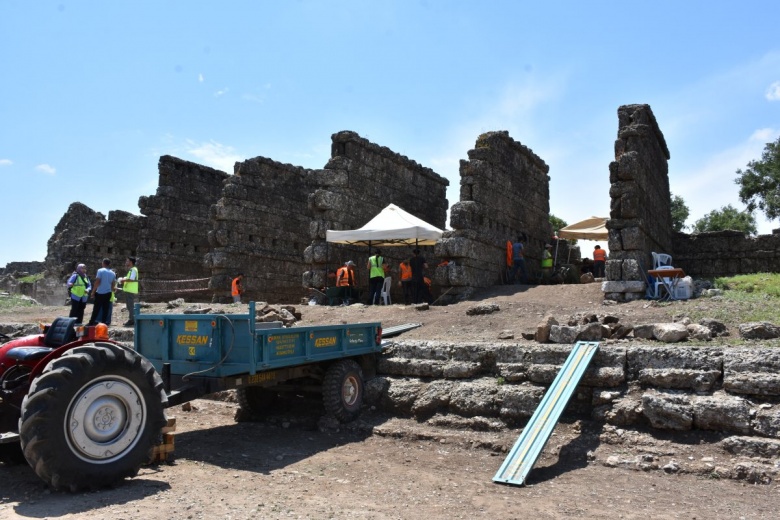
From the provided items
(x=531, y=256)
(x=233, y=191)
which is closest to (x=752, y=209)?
(x=531, y=256)

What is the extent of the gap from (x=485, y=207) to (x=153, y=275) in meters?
12.2

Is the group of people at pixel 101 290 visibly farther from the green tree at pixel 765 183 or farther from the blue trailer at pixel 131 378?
the green tree at pixel 765 183

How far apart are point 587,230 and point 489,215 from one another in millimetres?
7008

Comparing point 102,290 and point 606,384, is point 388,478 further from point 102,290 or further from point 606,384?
point 102,290

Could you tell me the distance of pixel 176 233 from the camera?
21.8m

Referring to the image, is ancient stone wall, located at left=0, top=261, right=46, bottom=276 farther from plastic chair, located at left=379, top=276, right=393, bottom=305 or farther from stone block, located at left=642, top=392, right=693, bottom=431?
stone block, located at left=642, top=392, right=693, bottom=431

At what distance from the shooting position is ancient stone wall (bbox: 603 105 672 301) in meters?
11.5

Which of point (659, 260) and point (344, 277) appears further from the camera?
point (344, 277)

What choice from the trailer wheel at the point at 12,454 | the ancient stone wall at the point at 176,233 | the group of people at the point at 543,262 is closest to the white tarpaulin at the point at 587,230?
the group of people at the point at 543,262

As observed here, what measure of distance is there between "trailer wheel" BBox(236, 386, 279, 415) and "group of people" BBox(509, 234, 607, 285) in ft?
29.0

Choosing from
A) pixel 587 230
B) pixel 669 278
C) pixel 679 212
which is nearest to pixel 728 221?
pixel 679 212

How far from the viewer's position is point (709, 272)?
18.4 metres

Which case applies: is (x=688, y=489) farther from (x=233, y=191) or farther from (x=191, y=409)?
(x=233, y=191)

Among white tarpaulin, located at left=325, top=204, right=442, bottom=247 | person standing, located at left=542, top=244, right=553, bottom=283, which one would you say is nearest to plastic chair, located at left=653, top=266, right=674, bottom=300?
white tarpaulin, located at left=325, top=204, right=442, bottom=247
